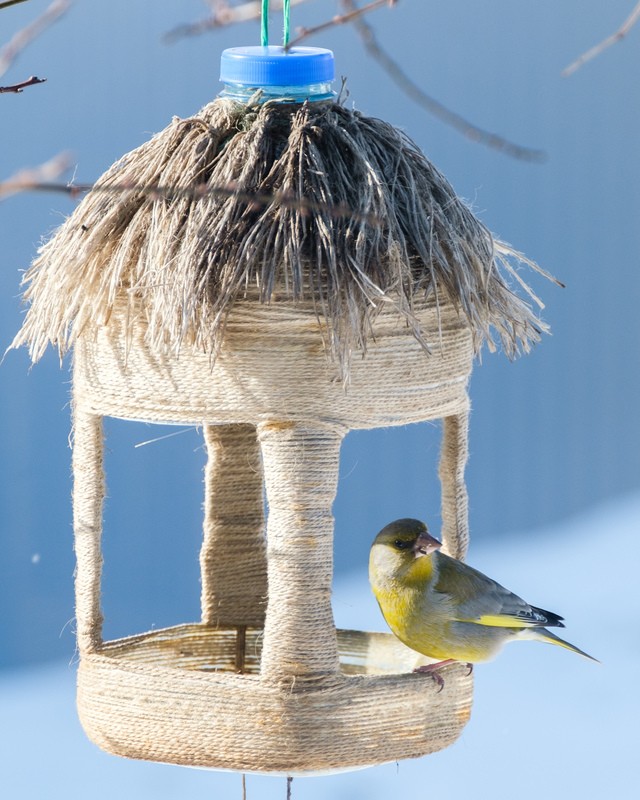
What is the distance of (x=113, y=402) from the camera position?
1.81m

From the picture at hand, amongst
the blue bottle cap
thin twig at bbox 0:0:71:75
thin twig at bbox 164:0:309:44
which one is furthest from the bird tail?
thin twig at bbox 0:0:71:75

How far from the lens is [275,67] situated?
5.76 ft

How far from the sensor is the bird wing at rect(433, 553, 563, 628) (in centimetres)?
199

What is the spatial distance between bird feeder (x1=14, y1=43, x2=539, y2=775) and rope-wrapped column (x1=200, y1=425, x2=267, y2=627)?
477 mm

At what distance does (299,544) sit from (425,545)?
30cm

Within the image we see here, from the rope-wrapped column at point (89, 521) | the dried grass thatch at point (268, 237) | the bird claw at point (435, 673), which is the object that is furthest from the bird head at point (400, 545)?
the rope-wrapped column at point (89, 521)

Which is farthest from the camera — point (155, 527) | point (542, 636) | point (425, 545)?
point (155, 527)

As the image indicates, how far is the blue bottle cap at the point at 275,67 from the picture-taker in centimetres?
176

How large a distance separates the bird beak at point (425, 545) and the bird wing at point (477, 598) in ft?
0.13

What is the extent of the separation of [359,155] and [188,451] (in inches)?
100

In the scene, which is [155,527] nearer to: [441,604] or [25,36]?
[441,604]

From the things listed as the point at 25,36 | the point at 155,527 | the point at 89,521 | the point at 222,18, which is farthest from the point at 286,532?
the point at 155,527

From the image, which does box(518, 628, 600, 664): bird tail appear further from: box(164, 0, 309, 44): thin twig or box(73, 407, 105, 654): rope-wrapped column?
box(164, 0, 309, 44): thin twig

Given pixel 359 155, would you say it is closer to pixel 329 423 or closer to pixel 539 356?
pixel 329 423
